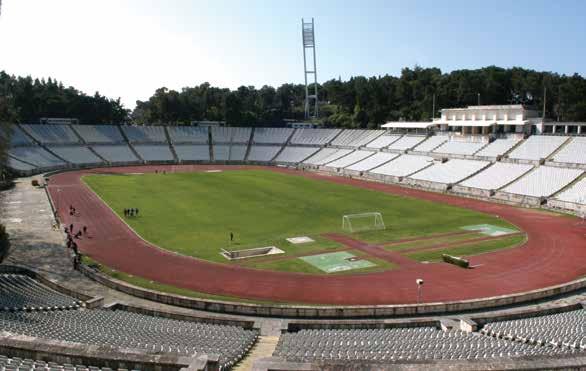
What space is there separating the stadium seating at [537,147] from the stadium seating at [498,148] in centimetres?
147

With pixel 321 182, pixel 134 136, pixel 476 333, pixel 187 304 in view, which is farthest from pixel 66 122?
pixel 476 333

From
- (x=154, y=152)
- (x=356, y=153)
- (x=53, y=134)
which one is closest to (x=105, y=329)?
(x=356, y=153)

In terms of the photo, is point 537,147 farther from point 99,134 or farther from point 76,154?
point 99,134

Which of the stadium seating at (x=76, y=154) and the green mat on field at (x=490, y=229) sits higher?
the stadium seating at (x=76, y=154)

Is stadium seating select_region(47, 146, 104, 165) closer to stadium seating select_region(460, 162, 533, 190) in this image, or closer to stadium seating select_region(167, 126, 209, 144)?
stadium seating select_region(167, 126, 209, 144)

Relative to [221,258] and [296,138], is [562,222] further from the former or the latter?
[296,138]

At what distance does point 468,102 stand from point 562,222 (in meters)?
61.8

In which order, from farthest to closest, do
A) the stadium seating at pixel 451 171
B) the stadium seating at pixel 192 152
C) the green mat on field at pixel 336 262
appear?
1. the stadium seating at pixel 192 152
2. the stadium seating at pixel 451 171
3. the green mat on field at pixel 336 262

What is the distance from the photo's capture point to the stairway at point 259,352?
15.8 metres

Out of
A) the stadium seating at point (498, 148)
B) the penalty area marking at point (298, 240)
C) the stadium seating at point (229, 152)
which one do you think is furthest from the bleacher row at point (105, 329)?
the stadium seating at point (229, 152)

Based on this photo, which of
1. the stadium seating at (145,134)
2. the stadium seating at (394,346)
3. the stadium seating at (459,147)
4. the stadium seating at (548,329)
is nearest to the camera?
the stadium seating at (394,346)

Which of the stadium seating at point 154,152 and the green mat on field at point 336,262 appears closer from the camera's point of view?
the green mat on field at point 336,262

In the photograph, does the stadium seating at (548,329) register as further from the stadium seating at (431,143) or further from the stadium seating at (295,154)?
the stadium seating at (295,154)

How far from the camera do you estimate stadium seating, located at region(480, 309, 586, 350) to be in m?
16.1
